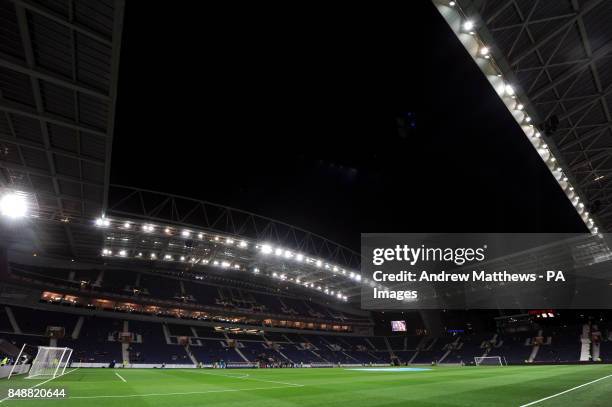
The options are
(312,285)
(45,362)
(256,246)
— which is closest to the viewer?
(45,362)

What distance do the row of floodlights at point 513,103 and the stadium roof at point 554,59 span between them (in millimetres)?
46

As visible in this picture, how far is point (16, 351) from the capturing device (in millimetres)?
34188

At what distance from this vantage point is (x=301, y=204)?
34781mm

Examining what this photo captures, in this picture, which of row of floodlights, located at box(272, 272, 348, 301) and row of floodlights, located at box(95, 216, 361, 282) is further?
row of floodlights, located at box(272, 272, 348, 301)

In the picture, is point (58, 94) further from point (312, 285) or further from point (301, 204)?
point (312, 285)

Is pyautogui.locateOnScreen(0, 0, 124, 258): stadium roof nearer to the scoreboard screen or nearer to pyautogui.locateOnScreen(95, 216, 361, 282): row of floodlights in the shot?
pyautogui.locateOnScreen(95, 216, 361, 282): row of floodlights

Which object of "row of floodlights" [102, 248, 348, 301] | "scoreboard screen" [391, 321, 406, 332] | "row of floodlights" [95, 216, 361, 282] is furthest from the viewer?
"scoreboard screen" [391, 321, 406, 332]

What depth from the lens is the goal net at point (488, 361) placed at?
162ft

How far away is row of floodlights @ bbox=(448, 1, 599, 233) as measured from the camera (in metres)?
12.3

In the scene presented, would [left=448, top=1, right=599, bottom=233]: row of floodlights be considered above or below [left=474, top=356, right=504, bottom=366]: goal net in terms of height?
above

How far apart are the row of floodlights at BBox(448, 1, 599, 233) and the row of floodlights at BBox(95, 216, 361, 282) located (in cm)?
2885

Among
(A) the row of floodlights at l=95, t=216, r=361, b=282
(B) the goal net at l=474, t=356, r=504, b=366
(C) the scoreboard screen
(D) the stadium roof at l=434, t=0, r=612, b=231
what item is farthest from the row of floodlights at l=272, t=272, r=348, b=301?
(D) the stadium roof at l=434, t=0, r=612, b=231

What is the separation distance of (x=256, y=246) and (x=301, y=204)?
1105 centimetres

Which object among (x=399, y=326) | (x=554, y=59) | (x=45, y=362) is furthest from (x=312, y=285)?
(x=554, y=59)
